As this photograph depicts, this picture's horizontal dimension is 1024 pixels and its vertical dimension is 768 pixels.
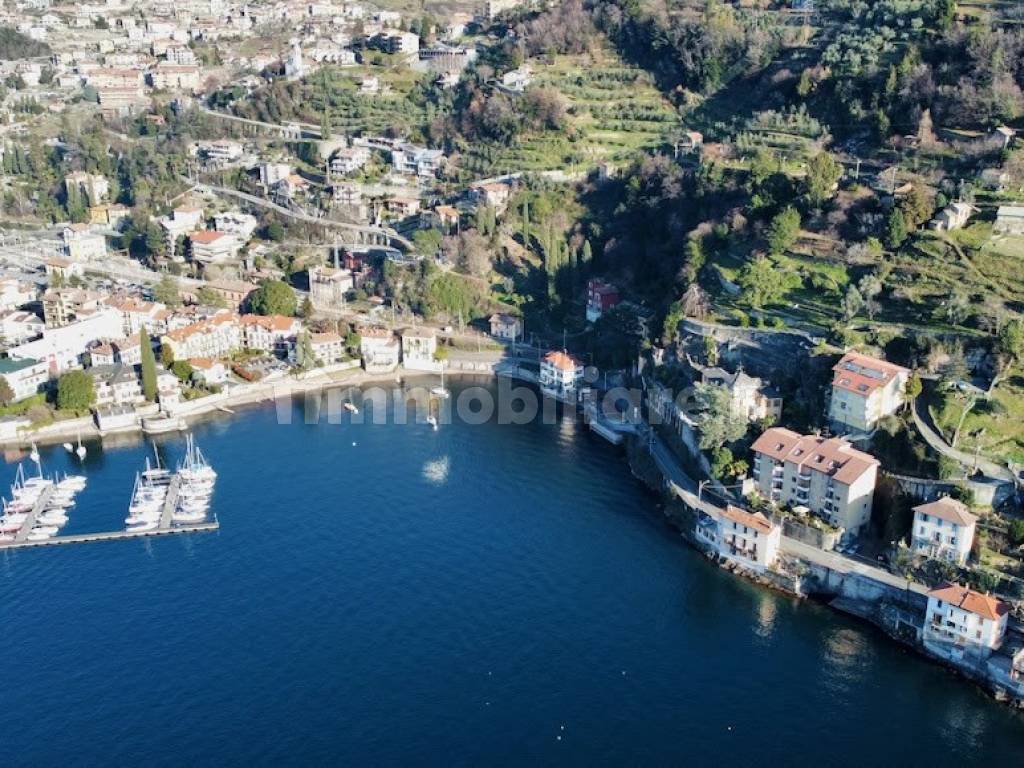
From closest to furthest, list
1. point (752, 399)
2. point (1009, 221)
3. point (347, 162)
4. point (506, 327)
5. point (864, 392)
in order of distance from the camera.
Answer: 1. point (864, 392)
2. point (752, 399)
3. point (1009, 221)
4. point (506, 327)
5. point (347, 162)

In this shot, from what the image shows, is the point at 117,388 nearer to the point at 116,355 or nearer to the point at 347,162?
the point at 116,355

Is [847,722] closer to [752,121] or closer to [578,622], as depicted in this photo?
[578,622]

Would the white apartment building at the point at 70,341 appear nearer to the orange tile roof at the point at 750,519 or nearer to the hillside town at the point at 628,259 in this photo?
the hillside town at the point at 628,259

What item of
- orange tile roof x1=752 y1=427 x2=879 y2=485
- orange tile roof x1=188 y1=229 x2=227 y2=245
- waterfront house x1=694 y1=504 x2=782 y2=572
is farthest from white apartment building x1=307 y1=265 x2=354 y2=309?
waterfront house x1=694 y1=504 x2=782 y2=572

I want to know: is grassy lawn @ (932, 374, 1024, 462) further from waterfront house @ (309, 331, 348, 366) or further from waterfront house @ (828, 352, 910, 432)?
waterfront house @ (309, 331, 348, 366)

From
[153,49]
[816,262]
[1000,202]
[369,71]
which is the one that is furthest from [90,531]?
[153,49]

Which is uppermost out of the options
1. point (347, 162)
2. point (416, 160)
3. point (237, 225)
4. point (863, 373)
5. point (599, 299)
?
point (416, 160)

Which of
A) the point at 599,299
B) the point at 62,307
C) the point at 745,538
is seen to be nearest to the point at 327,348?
the point at 599,299
